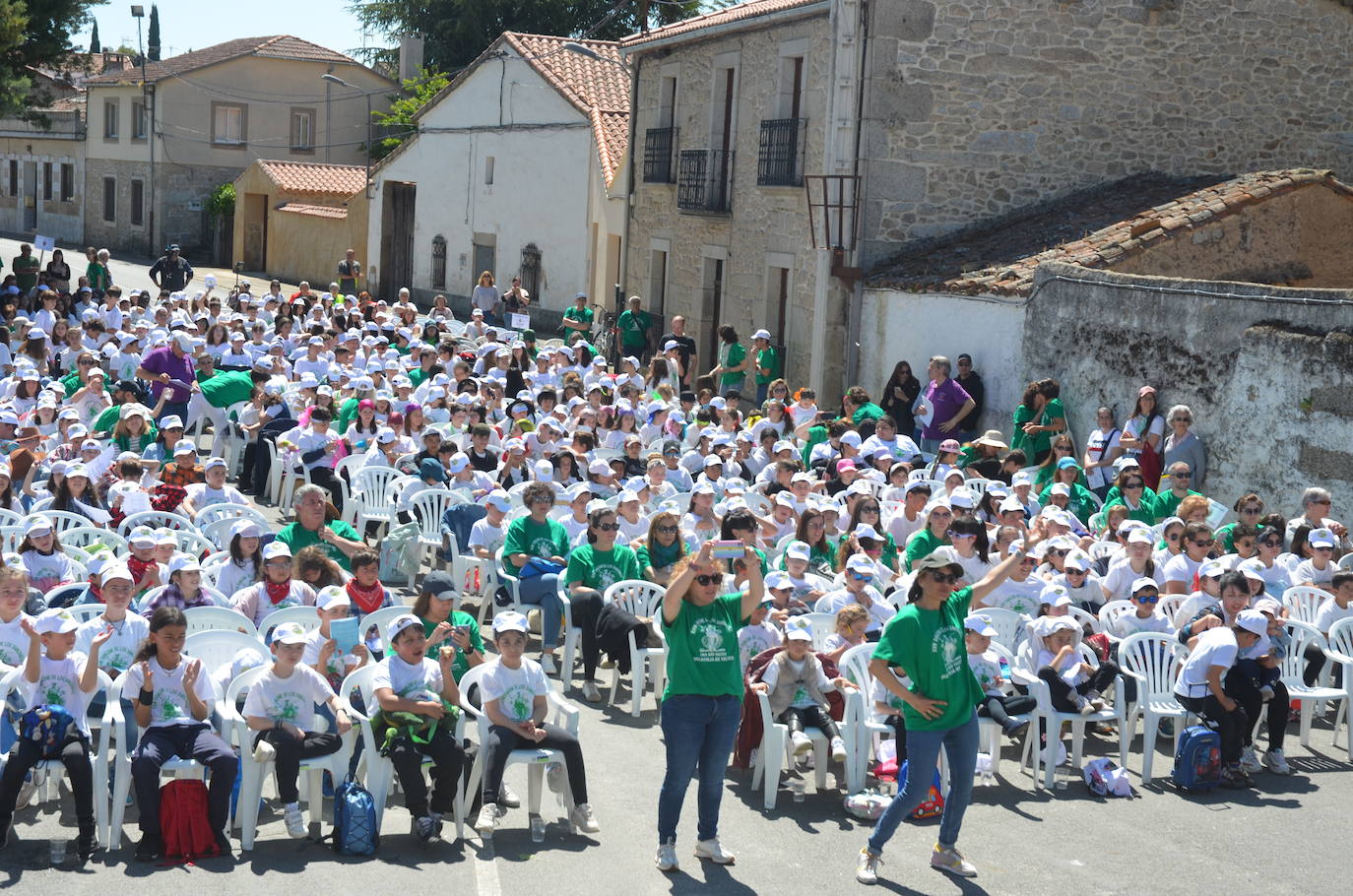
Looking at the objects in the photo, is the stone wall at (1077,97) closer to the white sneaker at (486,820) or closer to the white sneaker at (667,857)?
the white sneaker at (486,820)

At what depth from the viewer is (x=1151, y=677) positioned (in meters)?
9.66

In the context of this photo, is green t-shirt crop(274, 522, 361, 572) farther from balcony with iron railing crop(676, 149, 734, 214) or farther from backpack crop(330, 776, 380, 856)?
balcony with iron railing crop(676, 149, 734, 214)

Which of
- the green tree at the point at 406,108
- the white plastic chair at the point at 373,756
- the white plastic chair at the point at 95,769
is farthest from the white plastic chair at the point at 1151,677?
the green tree at the point at 406,108

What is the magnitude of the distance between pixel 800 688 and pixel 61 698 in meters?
3.91

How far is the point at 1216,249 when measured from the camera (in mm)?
17875

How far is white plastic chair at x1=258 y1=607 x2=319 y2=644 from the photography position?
8.70 m

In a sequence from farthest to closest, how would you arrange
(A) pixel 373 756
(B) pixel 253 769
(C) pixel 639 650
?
(C) pixel 639 650, (A) pixel 373 756, (B) pixel 253 769

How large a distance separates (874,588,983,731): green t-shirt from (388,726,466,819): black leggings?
217 centimetres

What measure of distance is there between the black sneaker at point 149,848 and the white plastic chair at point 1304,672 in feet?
22.5

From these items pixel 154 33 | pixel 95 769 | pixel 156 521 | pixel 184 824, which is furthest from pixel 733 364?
pixel 154 33

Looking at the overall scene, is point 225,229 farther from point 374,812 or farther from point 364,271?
point 374,812

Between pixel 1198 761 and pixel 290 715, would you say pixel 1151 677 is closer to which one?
pixel 1198 761

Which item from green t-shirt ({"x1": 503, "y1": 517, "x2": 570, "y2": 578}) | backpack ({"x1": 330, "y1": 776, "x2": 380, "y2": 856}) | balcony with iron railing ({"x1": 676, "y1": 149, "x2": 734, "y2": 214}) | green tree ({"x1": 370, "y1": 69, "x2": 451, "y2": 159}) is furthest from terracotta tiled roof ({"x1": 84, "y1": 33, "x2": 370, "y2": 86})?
backpack ({"x1": 330, "y1": 776, "x2": 380, "y2": 856})

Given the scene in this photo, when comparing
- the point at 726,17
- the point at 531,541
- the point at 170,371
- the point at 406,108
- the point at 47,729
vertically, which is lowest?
the point at 47,729
